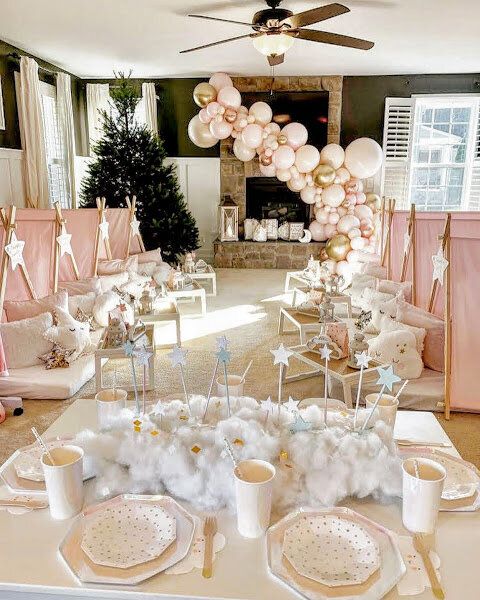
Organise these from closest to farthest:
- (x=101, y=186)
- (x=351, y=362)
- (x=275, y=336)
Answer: (x=351, y=362) < (x=275, y=336) < (x=101, y=186)

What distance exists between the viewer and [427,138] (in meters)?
7.48

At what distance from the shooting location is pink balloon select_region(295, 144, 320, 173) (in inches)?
260

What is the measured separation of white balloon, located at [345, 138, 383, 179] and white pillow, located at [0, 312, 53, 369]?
186 inches

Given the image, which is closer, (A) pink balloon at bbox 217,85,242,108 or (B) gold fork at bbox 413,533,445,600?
(B) gold fork at bbox 413,533,445,600

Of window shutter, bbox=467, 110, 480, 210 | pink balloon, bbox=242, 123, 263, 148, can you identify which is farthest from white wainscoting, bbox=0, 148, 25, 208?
window shutter, bbox=467, 110, 480, 210

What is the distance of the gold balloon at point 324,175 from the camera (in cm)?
666

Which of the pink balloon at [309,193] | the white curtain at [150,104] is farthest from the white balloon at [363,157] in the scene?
the white curtain at [150,104]

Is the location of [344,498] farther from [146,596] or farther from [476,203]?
[476,203]

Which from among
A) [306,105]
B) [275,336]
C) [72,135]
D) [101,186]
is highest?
[306,105]

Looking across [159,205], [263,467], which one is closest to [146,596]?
[263,467]

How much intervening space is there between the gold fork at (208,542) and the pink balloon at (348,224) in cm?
590

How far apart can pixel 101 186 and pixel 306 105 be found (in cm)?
325

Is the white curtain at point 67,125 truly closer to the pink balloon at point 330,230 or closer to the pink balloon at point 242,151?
the pink balloon at point 242,151

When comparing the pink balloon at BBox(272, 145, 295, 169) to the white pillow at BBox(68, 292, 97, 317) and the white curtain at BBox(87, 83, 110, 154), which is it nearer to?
the white curtain at BBox(87, 83, 110, 154)
